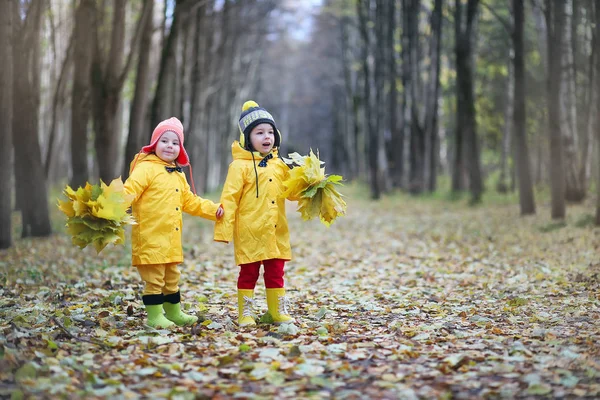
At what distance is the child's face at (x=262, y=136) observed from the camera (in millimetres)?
5824

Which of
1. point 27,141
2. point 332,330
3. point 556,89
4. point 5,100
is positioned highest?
point 556,89

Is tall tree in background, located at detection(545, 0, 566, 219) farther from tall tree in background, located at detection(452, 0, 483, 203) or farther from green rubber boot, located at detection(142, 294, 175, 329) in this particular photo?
green rubber boot, located at detection(142, 294, 175, 329)

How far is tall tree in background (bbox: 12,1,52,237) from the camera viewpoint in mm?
12258

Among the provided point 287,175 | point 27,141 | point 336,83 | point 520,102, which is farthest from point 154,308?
point 336,83

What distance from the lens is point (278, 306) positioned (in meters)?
5.85

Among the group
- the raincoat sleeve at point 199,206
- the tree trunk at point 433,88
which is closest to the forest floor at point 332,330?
the raincoat sleeve at point 199,206

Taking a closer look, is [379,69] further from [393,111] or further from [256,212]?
[256,212]

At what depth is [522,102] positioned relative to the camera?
1539 cm

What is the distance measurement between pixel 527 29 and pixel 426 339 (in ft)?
82.0

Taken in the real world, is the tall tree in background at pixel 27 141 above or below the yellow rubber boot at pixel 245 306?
above

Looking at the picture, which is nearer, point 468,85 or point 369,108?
point 468,85

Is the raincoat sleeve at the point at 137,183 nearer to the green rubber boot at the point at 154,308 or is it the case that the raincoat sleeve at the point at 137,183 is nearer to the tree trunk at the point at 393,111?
the green rubber boot at the point at 154,308

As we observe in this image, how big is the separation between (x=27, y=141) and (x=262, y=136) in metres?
8.12

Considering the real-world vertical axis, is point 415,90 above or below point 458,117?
above
